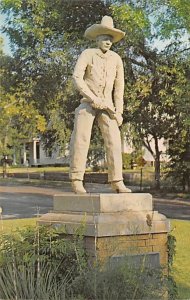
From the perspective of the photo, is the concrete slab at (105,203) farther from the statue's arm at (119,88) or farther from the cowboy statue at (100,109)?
the statue's arm at (119,88)

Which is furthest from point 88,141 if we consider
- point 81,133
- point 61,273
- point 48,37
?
point 48,37

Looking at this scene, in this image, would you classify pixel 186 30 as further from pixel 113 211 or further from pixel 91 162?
pixel 91 162

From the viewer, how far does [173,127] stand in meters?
30.3

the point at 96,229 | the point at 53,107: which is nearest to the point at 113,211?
the point at 96,229

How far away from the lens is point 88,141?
317 inches

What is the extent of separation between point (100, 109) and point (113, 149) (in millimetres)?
525

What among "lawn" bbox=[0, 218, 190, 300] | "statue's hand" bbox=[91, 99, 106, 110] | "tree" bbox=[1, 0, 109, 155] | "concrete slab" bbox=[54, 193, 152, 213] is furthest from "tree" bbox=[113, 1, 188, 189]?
"concrete slab" bbox=[54, 193, 152, 213]

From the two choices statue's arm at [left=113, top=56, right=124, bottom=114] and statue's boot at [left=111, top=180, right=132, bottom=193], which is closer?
statue's boot at [left=111, top=180, right=132, bottom=193]

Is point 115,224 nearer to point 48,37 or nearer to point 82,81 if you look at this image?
point 82,81

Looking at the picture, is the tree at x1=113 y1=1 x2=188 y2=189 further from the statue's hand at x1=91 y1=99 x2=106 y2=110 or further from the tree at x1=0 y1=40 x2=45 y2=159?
the tree at x1=0 y1=40 x2=45 y2=159

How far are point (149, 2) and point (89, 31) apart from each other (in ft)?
45.4

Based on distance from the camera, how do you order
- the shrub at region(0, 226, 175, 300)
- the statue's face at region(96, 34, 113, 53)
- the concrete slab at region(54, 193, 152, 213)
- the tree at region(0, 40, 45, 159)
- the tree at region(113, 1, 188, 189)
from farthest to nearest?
the tree at region(0, 40, 45, 159), the tree at region(113, 1, 188, 189), the statue's face at region(96, 34, 113, 53), the concrete slab at region(54, 193, 152, 213), the shrub at region(0, 226, 175, 300)

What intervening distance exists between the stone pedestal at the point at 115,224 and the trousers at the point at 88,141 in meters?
A: 0.48

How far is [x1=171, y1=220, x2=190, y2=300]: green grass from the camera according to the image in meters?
8.77
